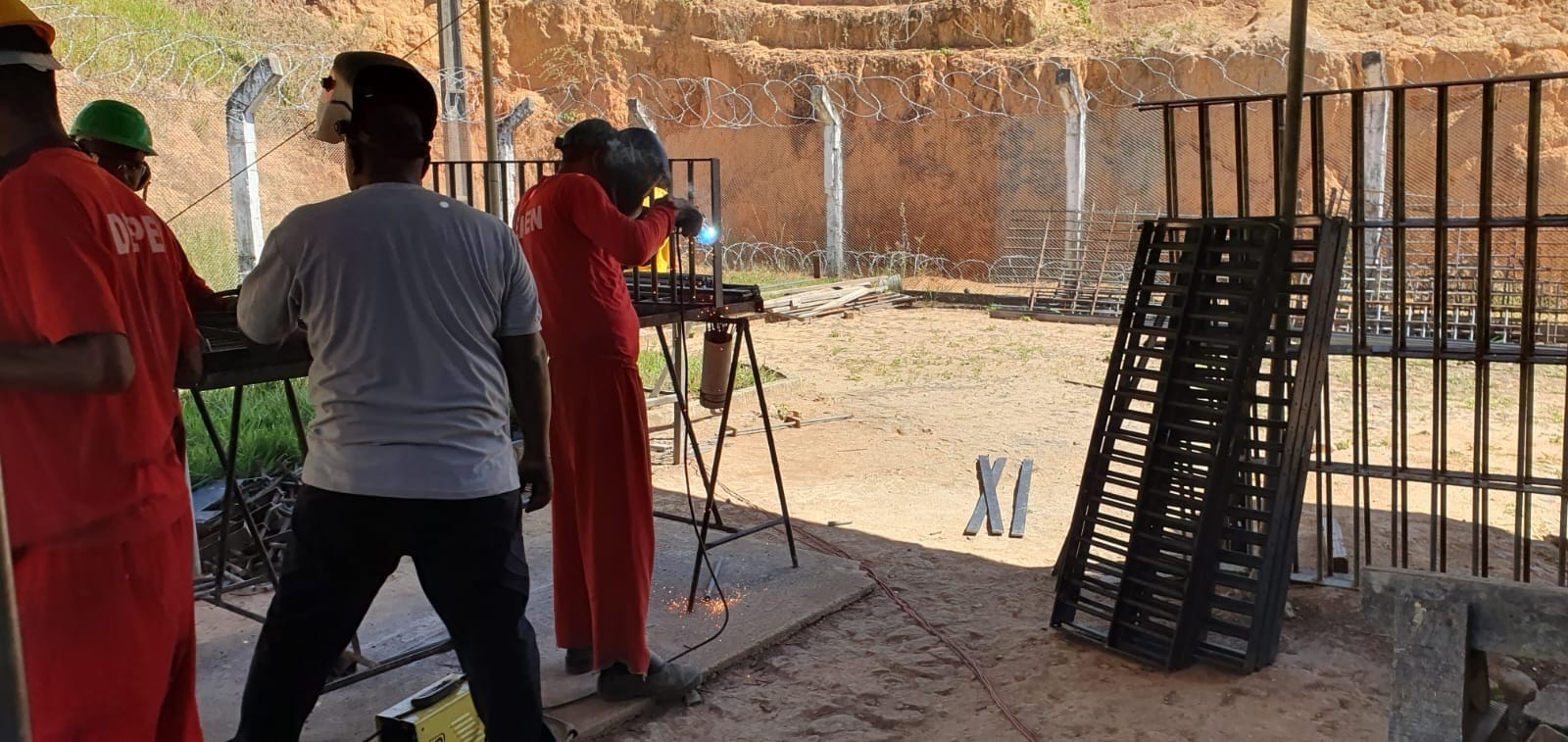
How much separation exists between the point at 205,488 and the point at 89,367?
4.28 meters

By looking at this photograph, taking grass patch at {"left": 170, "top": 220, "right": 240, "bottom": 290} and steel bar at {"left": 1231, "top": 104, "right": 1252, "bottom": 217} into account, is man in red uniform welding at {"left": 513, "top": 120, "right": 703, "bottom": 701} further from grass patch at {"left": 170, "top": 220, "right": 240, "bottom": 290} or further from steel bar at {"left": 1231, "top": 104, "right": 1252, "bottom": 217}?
grass patch at {"left": 170, "top": 220, "right": 240, "bottom": 290}

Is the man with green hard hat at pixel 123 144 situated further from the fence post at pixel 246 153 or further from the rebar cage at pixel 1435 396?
the fence post at pixel 246 153

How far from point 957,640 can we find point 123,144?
3.38 metres

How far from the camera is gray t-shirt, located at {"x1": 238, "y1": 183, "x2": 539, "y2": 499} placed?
2.39 m

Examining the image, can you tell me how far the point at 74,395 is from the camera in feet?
6.88

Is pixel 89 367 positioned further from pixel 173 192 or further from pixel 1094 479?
pixel 173 192

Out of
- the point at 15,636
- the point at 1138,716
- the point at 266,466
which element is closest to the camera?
the point at 15,636

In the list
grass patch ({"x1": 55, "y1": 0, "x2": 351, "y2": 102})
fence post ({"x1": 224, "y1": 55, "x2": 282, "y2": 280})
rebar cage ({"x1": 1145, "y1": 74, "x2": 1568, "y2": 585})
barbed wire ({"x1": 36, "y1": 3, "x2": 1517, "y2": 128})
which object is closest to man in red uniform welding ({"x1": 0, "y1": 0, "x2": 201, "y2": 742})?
rebar cage ({"x1": 1145, "y1": 74, "x2": 1568, "y2": 585})

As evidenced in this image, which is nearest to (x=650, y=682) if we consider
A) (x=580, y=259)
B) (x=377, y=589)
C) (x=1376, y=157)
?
(x=580, y=259)

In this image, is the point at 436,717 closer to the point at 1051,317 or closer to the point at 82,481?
the point at 82,481

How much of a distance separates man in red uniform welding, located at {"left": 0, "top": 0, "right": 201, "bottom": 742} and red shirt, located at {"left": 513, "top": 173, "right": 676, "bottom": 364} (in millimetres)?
1499

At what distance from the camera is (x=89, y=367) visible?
2.04m

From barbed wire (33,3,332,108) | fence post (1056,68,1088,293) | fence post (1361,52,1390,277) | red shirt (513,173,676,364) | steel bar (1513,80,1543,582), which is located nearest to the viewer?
red shirt (513,173,676,364)

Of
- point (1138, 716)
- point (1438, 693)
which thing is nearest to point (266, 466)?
point (1138, 716)
